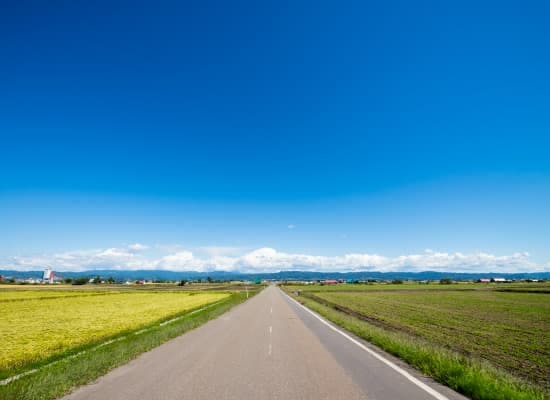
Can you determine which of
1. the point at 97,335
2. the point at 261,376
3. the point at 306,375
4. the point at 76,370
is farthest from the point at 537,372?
the point at 97,335

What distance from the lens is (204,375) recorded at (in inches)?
321

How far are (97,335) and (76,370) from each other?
29.1 ft

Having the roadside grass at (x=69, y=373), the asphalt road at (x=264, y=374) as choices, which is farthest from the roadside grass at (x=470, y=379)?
the roadside grass at (x=69, y=373)

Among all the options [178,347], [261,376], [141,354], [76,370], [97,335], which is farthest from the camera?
[97,335]

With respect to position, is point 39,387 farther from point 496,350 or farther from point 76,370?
point 496,350

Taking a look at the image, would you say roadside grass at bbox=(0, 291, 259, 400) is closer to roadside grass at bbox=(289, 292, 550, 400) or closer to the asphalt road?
the asphalt road

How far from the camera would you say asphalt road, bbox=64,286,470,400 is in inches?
264

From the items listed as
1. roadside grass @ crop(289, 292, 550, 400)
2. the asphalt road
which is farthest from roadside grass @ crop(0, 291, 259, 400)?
roadside grass @ crop(289, 292, 550, 400)

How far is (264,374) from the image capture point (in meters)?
8.26

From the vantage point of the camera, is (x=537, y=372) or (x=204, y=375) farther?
(x=537, y=372)

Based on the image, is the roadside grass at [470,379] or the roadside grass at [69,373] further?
the roadside grass at [69,373]

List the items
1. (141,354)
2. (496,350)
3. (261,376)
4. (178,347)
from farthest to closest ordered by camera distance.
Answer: (496,350)
(178,347)
(141,354)
(261,376)

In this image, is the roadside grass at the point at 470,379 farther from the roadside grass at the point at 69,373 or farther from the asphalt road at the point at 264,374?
the roadside grass at the point at 69,373

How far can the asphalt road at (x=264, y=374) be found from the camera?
6703 millimetres
